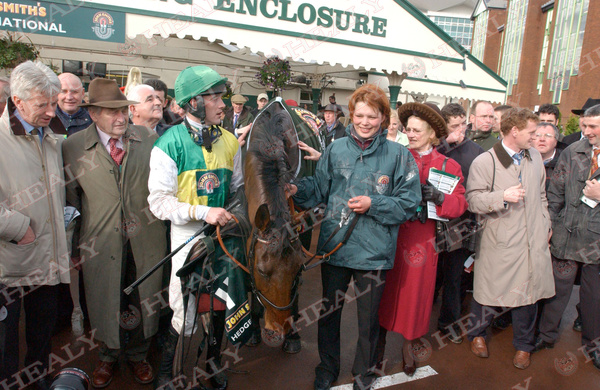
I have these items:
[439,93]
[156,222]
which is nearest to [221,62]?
[439,93]

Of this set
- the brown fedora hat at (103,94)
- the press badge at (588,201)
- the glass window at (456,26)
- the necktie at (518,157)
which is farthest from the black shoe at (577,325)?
the glass window at (456,26)

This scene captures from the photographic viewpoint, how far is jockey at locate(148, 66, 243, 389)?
2.29m

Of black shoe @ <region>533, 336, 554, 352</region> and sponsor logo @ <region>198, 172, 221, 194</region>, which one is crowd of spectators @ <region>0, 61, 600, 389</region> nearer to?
sponsor logo @ <region>198, 172, 221, 194</region>

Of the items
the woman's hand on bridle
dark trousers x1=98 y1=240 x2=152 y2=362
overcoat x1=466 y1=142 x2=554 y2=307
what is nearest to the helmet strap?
the woman's hand on bridle

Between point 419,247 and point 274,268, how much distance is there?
4.22ft

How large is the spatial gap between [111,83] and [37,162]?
2.48 ft

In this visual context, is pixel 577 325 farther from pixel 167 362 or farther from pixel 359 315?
pixel 167 362

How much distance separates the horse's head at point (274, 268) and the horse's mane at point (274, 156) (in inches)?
3.0

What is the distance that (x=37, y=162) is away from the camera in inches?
92.3

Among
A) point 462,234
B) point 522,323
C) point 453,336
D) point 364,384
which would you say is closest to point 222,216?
point 364,384

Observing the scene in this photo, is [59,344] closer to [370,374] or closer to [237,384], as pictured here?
[237,384]

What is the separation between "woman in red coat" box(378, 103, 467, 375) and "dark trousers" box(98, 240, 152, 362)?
189cm

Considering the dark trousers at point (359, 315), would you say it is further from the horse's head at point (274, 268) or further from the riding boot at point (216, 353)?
the riding boot at point (216, 353)

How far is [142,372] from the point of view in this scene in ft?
9.25
